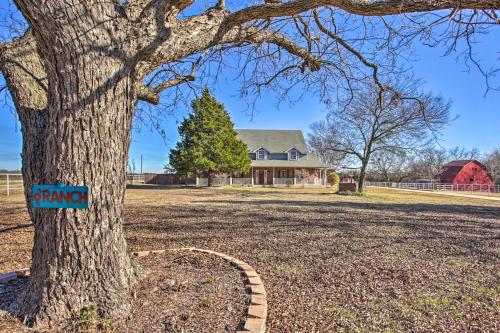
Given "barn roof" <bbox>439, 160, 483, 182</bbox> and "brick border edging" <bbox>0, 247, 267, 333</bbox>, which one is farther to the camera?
"barn roof" <bbox>439, 160, 483, 182</bbox>

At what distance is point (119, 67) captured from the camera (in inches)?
88.7

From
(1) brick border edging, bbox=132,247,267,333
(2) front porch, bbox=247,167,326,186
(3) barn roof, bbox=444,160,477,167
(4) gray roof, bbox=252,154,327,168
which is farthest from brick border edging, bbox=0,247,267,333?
(3) barn roof, bbox=444,160,477,167

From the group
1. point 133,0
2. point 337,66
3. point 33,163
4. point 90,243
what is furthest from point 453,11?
point 33,163

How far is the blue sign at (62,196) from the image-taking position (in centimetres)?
209

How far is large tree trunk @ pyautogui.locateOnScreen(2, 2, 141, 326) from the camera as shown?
211 cm

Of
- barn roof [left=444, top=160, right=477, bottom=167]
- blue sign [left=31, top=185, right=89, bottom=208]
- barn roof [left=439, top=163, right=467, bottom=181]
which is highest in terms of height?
barn roof [left=444, top=160, right=477, bottom=167]

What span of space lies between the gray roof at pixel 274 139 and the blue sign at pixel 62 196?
31.0 m

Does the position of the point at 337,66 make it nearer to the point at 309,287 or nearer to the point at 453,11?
the point at 453,11

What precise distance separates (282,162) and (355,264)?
28.8 metres

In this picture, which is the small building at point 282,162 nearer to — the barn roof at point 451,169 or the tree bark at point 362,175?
the tree bark at point 362,175

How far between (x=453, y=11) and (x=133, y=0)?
262 centimetres

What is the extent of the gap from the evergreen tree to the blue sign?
70.3 ft

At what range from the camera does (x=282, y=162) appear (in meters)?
32.4

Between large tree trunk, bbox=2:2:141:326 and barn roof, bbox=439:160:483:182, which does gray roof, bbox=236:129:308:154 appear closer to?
barn roof, bbox=439:160:483:182
